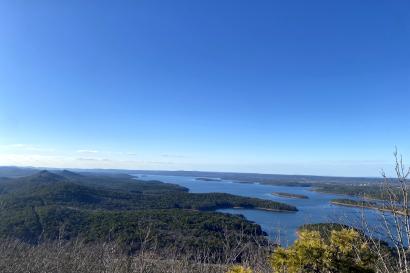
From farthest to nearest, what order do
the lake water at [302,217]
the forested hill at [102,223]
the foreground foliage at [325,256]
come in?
the forested hill at [102,223] → the lake water at [302,217] → the foreground foliage at [325,256]

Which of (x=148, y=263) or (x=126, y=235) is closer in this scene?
(x=148, y=263)

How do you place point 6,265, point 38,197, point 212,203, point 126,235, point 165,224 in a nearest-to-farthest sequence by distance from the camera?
point 6,265, point 126,235, point 165,224, point 38,197, point 212,203

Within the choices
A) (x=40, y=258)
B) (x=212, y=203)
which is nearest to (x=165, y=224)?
(x=40, y=258)

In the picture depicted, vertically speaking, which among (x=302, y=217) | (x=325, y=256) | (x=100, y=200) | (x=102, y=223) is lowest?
(x=102, y=223)

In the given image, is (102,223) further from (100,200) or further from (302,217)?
(100,200)

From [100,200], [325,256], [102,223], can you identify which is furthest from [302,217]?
[325,256]

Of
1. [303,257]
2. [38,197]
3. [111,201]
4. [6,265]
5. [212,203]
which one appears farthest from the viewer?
[212,203]

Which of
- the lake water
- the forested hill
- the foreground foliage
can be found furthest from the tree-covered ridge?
the foreground foliage

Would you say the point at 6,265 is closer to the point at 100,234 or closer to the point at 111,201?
the point at 100,234

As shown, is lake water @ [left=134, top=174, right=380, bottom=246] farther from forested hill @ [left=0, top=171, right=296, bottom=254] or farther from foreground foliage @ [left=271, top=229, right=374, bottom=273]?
forested hill @ [left=0, top=171, right=296, bottom=254]

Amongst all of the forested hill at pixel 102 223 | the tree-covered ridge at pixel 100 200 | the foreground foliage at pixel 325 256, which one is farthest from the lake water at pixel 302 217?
the tree-covered ridge at pixel 100 200

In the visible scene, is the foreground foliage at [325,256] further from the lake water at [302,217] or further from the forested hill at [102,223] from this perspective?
the forested hill at [102,223]
